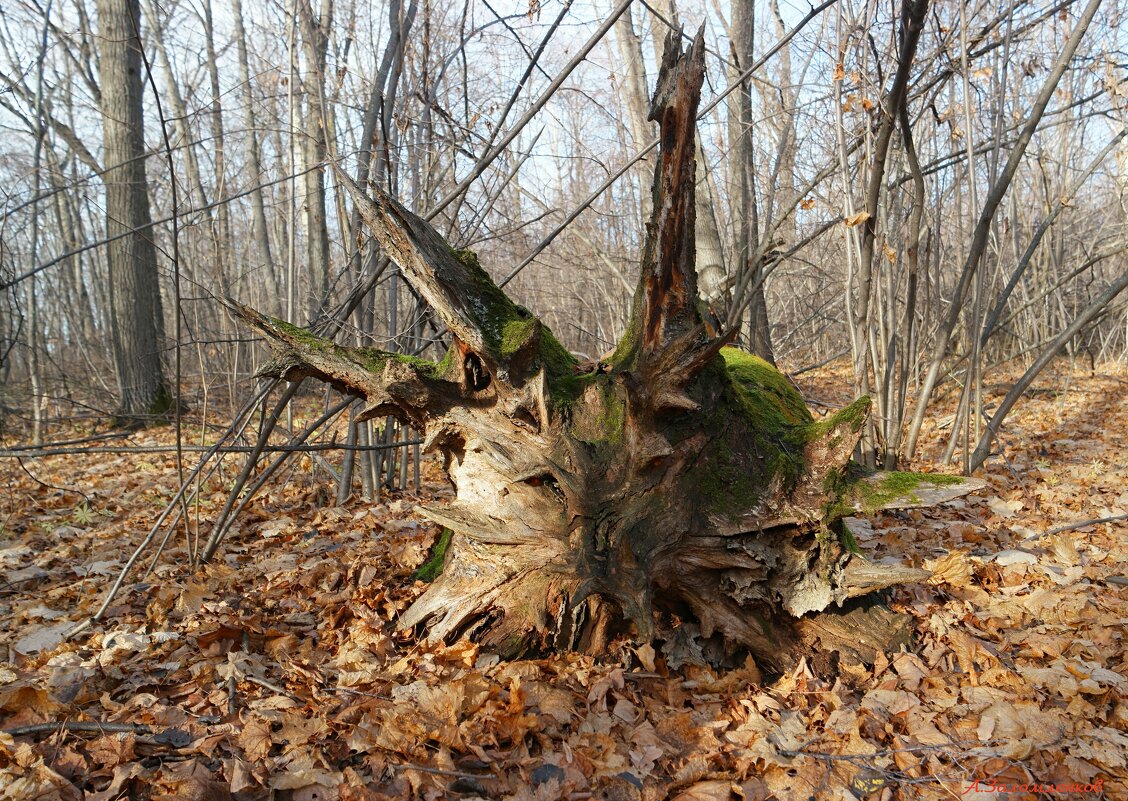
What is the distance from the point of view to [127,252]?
30.2ft

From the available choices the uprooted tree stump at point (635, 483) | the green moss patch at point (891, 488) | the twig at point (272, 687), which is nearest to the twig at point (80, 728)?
the twig at point (272, 687)

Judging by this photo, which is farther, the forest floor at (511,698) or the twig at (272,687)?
the twig at (272,687)

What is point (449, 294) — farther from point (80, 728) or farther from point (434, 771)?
point (80, 728)

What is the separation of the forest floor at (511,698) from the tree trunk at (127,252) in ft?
19.2

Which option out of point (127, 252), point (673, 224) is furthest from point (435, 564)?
point (127, 252)

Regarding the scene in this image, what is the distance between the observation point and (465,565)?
121 inches

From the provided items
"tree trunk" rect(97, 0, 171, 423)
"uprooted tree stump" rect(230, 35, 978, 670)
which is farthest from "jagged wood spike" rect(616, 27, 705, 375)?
"tree trunk" rect(97, 0, 171, 423)

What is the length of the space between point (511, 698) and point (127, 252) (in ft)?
31.1

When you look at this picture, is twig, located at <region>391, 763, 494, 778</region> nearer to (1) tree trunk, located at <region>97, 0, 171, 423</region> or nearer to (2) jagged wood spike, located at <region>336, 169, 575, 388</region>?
(2) jagged wood spike, located at <region>336, 169, 575, 388</region>

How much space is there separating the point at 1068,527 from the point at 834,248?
641cm

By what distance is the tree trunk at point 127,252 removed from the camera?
9.24 meters

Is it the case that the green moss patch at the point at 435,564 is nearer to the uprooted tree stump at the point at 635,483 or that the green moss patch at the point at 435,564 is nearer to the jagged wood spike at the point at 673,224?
the uprooted tree stump at the point at 635,483

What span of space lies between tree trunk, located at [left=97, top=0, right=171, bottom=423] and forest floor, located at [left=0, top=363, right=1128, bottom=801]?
5866 millimetres

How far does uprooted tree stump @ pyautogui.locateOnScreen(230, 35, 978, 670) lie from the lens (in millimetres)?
2855
